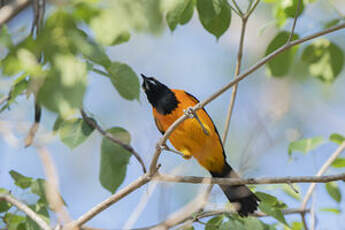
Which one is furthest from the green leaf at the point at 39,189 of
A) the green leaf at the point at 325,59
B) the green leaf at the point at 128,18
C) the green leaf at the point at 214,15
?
the green leaf at the point at 325,59

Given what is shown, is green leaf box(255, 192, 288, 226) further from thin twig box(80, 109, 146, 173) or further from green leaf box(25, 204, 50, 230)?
green leaf box(25, 204, 50, 230)

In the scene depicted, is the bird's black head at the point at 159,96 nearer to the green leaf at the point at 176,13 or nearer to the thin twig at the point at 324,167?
the thin twig at the point at 324,167

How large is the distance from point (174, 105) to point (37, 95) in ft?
9.69

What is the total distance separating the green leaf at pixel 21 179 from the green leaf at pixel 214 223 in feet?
4.12

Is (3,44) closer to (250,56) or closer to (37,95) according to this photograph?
(37,95)

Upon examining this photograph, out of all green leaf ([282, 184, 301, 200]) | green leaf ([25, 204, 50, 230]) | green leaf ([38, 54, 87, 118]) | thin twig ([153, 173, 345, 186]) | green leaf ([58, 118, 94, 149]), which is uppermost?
green leaf ([38, 54, 87, 118])

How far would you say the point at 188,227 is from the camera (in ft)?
8.76

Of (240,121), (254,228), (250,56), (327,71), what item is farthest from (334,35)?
(254,228)

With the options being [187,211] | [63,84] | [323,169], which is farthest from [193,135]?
[63,84]

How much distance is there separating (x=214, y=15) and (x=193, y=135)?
179 centimetres

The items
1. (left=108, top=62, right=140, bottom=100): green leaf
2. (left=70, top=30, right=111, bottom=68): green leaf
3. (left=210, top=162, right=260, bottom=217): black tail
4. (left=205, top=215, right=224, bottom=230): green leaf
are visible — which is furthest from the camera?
(left=210, top=162, right=260, bottom=217): black tail

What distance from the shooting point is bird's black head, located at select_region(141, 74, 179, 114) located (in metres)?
4.20

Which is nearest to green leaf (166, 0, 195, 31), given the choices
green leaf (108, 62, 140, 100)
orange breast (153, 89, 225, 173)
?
green leaf (108, 62, 140, 100)

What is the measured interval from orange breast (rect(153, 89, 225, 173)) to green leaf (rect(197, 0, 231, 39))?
132cm
